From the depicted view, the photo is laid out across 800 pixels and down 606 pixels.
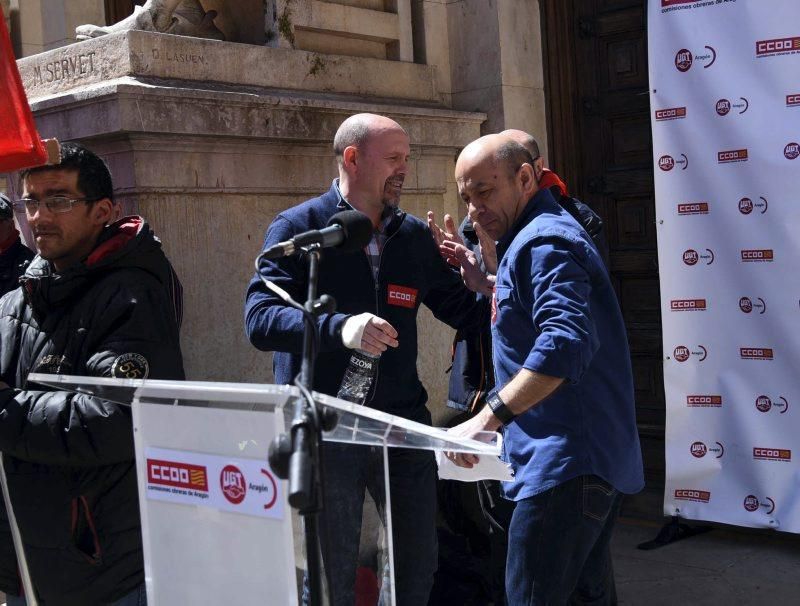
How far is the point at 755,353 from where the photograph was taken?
5547mm

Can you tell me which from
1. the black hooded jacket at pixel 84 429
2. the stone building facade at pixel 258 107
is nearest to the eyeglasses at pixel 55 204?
the black hooded jacket at pixel 84 429

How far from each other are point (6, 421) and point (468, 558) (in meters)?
2.71

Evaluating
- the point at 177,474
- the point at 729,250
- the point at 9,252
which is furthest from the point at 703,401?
the point at 177,474

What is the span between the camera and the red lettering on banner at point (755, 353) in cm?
551

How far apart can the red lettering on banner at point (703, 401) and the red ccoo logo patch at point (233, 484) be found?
13.4ft

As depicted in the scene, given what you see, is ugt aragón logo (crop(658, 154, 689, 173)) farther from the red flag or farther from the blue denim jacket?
the red flag

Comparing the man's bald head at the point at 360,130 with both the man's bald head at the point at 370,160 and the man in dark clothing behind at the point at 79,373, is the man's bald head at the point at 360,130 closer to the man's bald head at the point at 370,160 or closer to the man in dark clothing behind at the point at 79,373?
the man's bald head at the point at 370,160

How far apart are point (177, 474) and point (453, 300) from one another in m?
2.09

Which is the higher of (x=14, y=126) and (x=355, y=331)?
(x=14, y=126)

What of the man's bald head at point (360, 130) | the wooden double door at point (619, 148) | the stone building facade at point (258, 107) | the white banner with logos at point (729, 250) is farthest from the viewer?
the wooden double door at point (619, 148)

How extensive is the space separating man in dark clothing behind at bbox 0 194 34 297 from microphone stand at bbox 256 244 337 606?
268cm

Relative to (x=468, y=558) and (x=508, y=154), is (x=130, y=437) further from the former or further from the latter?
(x=468, y=558)

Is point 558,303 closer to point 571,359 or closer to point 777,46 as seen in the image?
point 571,359

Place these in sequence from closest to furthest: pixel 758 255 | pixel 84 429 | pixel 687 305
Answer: pixel 84 429, pixel 758 255, pixel 687 305
